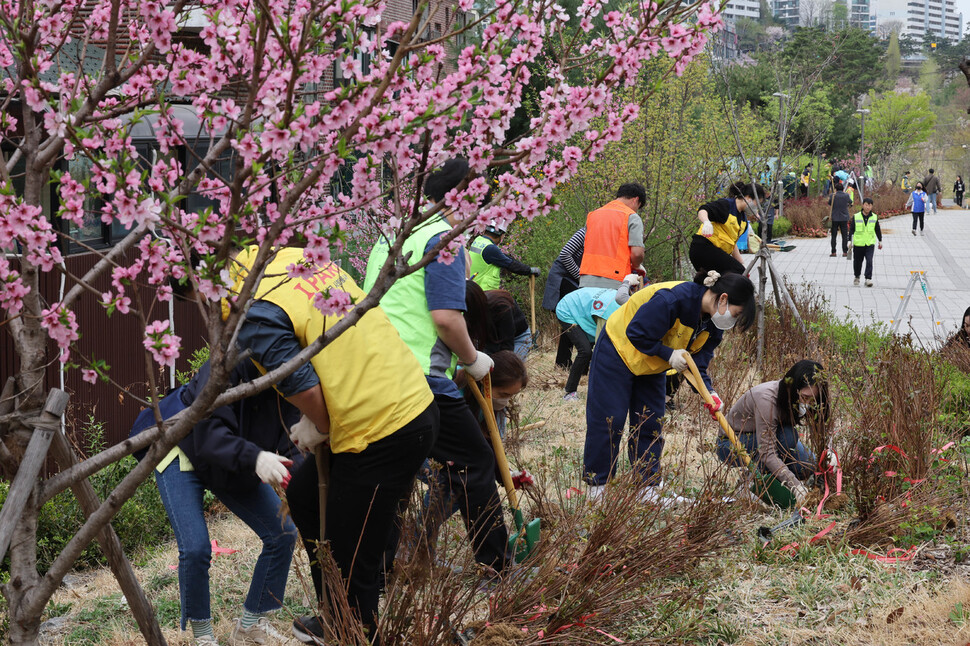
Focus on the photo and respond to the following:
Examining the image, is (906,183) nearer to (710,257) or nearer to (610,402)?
(710,257)

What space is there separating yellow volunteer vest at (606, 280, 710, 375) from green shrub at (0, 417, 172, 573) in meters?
2.65

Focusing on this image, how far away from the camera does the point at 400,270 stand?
2246mm

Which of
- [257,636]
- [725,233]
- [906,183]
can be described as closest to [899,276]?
[725,233]

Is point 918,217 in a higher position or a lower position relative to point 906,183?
higher

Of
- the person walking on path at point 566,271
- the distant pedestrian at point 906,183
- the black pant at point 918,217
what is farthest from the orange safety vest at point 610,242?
the distant pedestrian at point 906,183

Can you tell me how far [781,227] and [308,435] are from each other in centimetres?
2835

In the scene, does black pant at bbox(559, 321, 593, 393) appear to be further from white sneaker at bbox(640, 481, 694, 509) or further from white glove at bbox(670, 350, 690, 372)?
white sneaker at bbox(640, 481, 694, 509)

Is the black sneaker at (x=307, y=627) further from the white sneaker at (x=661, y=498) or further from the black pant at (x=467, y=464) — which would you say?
the white sneaker at (x=661, y=498)

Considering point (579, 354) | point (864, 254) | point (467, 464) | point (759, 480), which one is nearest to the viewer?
point (467, 464)

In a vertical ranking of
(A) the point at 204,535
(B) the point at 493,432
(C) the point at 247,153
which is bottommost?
(A) the point at 204,535

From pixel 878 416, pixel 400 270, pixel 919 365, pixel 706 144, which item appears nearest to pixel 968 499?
pixel 878 416

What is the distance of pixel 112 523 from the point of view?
5.14 metres

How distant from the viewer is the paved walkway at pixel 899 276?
1257 centimetres

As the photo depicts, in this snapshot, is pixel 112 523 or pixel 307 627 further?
pixel 112 523
